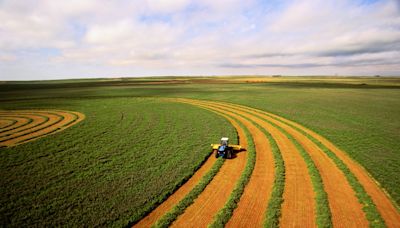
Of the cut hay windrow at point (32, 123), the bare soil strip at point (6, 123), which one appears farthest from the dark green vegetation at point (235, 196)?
the bare soil strip at point (6, 123)

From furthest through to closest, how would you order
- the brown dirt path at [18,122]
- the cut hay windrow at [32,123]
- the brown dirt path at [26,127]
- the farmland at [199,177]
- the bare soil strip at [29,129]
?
the brown dirt path at [18,122] → the cut hay windrow at [32,123] → the brown dirt path at [26,127] → the bare soil strip at [29,129] → the farmland at [199,177]

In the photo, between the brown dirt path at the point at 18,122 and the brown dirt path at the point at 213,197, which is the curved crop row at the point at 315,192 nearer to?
the brown dirt path at the point at 213,197

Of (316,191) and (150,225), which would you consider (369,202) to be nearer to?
(316,191)

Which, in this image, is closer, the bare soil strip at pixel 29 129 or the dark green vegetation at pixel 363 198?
the dark green vegetation at pixel 363 198

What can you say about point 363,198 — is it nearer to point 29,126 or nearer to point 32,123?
point 29,126

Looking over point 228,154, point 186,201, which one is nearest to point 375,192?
point 228,154

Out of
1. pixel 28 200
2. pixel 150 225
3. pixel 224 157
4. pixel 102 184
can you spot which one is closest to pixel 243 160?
pixel 224 157

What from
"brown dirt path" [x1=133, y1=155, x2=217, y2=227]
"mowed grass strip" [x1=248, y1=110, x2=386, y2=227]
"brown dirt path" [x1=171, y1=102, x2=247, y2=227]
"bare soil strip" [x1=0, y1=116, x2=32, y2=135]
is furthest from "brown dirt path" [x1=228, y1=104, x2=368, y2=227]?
"bare soil strip" [x1=0, y1=116, x2=32, y2=135]

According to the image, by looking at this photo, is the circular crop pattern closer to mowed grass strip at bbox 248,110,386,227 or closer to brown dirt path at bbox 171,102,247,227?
brown dirt path at bbox 171,102,247,227
